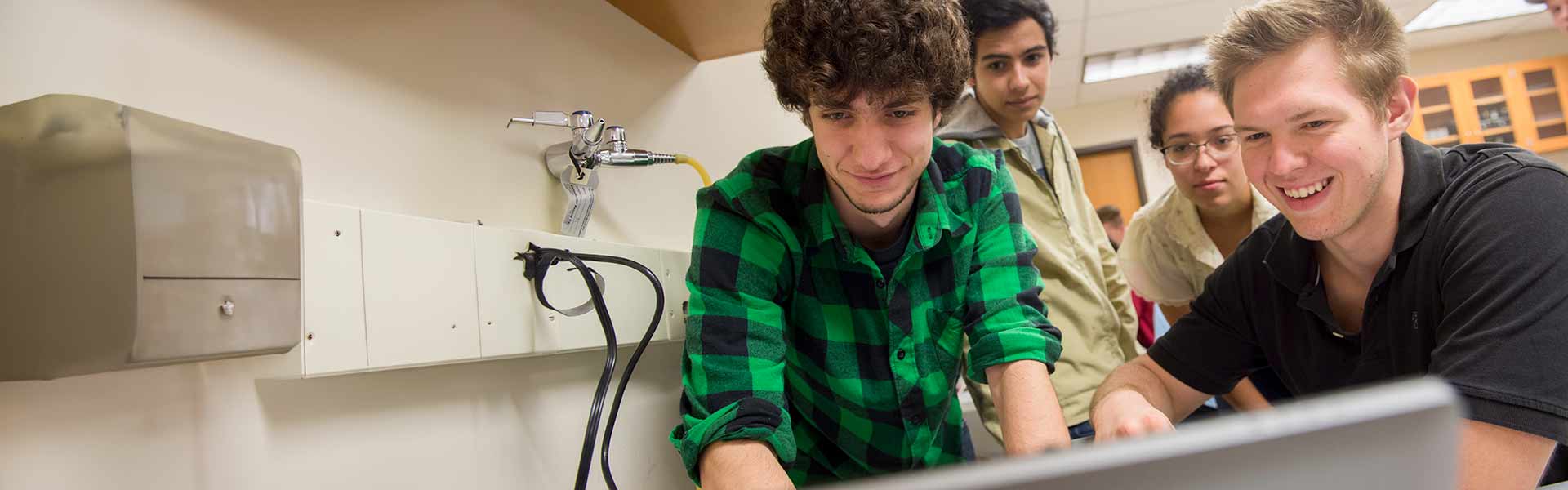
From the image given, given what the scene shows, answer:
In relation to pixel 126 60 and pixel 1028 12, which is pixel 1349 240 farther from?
pixel 126 60

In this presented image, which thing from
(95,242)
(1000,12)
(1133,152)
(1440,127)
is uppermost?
(1133,152)

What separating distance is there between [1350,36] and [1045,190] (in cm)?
65

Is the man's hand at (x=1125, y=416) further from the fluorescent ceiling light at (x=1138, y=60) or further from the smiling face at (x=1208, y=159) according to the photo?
the fluorescent ceiling light at (x=1138, y=60)

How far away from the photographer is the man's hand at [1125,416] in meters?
0.81

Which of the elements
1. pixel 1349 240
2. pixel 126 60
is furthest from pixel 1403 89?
pixel 126 60

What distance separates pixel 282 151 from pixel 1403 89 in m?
1.04

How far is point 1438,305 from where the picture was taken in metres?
0.75

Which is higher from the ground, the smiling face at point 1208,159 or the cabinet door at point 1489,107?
the cabinet door at point 1489,107

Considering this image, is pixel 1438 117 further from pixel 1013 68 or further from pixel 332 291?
pixel 332 291

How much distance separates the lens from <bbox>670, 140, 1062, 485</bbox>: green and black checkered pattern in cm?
84

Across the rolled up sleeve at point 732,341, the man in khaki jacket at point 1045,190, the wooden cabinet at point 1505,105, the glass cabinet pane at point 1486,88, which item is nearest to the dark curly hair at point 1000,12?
the man in khaki jacket at point 1045,190

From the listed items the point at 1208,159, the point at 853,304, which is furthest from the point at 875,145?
the point at 1208,159

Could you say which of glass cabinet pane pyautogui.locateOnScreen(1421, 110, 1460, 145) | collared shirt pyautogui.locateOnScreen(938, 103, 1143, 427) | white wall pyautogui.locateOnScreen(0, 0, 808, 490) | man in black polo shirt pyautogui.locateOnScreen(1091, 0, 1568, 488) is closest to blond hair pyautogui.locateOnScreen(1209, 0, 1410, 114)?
man in black polo shirt pyautogui.locateOnScreen(1091, 0, 1568, 488)

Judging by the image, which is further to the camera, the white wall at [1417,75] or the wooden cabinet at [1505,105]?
the white wall at [1417,75]
